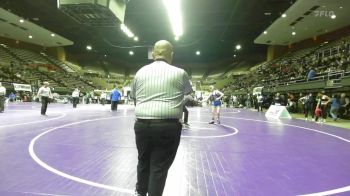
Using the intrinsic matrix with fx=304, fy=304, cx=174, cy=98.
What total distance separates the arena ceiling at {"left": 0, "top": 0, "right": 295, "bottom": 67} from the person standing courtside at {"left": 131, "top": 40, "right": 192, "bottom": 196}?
20710 mm

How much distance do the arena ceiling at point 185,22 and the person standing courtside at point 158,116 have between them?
20.7 meters

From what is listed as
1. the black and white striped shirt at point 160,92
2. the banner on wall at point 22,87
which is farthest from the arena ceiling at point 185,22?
the black and white striped shirt at point 160,92

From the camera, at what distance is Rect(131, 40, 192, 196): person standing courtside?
280cm

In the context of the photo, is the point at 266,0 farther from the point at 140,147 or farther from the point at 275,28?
the point at 140,147

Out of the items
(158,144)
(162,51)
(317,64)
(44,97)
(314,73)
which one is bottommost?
(158,144)

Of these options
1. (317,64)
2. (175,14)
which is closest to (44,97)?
(175,14)

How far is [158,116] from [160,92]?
23 centimetres

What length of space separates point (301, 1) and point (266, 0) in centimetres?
242

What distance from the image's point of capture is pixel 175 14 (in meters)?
25.4

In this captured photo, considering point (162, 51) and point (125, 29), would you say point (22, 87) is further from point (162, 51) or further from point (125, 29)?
point (162, 51)

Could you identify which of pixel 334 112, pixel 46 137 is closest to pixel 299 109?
pixel 334 112

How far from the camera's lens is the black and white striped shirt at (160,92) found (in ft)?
9.28

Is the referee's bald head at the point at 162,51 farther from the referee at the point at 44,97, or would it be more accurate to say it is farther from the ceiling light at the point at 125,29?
the ceiling light at the point at 125,29

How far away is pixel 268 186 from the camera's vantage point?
4.20m
